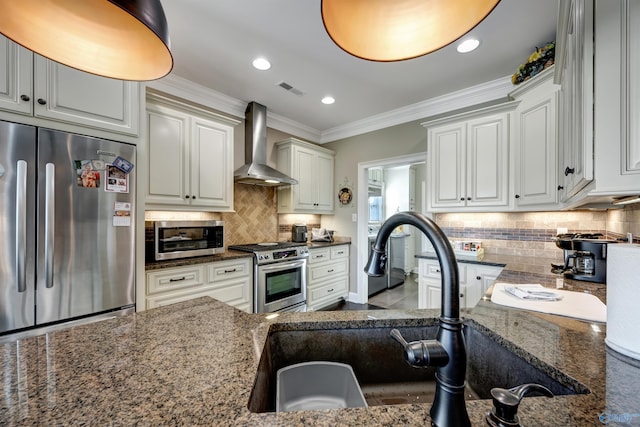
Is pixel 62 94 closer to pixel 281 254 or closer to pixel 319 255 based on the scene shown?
pixel 281 254

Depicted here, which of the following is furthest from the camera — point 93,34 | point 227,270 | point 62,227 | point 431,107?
point 431,107

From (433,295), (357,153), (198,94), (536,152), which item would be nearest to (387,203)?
(357,153)

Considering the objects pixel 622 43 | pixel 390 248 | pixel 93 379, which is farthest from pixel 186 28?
pixel 390 248

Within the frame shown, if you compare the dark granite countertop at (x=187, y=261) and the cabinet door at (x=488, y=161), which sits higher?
the cabinet door at (x=488, y=161)

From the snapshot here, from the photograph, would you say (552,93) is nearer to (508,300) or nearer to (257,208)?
(508,300)

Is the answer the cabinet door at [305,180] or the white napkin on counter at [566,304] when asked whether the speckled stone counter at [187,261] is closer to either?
the cabinet door at [305,180]

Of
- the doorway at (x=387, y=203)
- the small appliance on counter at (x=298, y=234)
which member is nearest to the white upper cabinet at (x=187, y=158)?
the small appliance on counter at (x=298, y=234)

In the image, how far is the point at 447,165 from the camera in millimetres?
2842

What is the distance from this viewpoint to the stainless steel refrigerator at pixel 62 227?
4.45 ft

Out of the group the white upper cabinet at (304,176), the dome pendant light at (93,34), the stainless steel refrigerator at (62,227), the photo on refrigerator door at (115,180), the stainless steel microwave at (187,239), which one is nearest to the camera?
the dome pendant light at (93,34)

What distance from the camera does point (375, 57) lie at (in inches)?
34.9

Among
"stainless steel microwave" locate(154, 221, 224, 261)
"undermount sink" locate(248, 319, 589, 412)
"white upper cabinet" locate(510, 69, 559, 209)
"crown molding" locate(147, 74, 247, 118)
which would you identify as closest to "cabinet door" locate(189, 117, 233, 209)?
"stainless steel microwave" locate(154, 221, 224, 261)

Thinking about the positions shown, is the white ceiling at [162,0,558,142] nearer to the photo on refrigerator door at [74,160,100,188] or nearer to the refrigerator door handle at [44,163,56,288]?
the photo on refrigerator door at [74,160,100,188]

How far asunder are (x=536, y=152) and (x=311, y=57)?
85.3 inches
